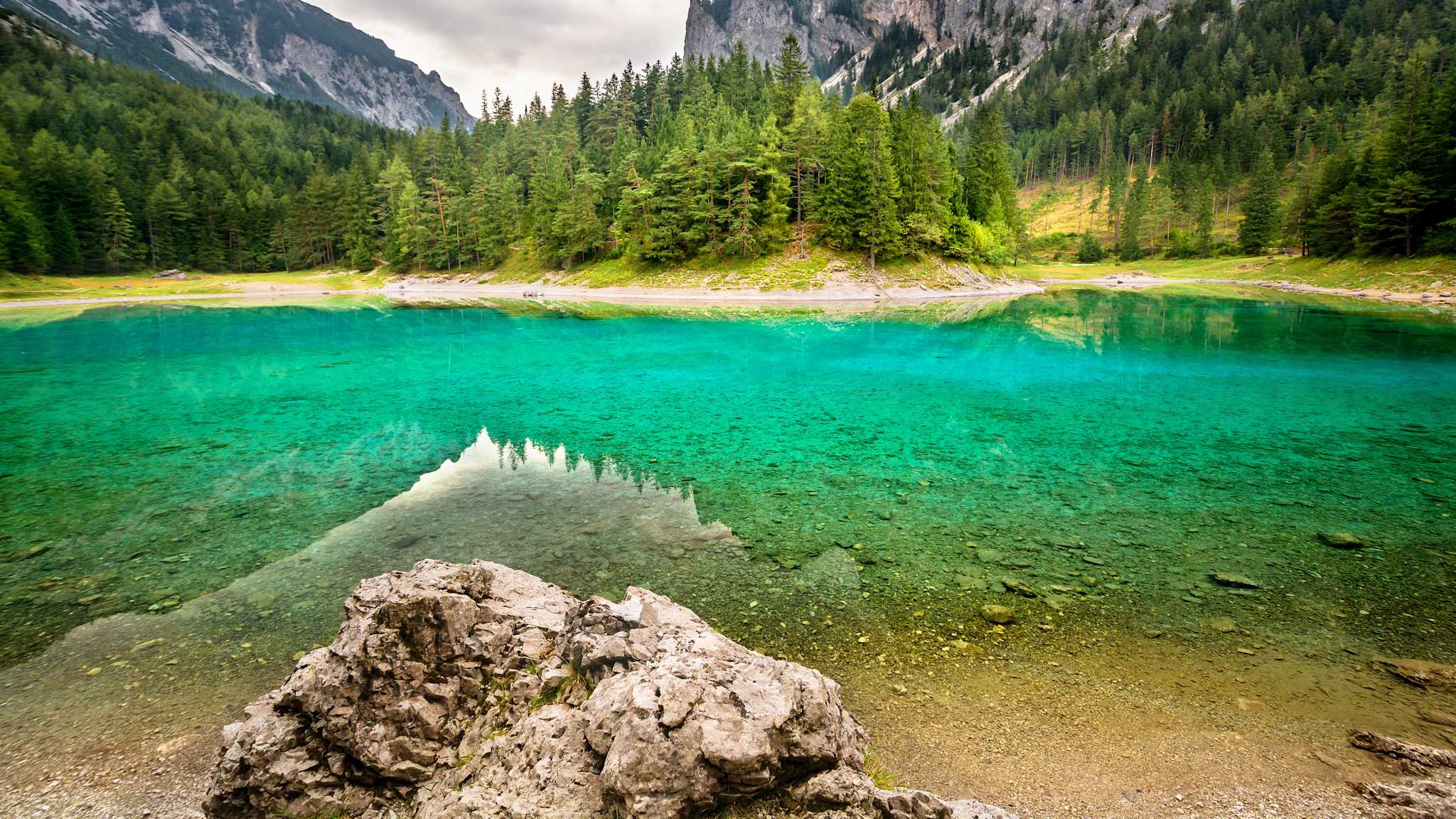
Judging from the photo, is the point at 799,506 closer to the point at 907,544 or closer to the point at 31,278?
the point at 907,544

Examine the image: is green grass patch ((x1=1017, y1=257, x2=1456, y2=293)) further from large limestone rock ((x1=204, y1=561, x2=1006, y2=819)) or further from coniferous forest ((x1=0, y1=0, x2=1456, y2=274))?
large limestone rock ((x1=204, y1=561, x2=1006, y2=819))

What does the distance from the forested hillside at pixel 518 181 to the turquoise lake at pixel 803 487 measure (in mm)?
46676

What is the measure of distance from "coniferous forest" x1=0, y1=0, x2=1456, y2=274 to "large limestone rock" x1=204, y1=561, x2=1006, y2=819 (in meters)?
68.0

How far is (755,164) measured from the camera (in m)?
72.2

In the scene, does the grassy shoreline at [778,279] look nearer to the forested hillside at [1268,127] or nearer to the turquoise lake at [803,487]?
the forested hillside at [1268,127]

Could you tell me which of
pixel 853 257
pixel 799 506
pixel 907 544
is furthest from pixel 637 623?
pixel 853 257

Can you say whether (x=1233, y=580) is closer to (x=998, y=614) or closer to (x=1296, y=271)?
(x=998, y=614)

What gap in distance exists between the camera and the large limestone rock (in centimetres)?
404

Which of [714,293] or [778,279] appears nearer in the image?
[778,279]

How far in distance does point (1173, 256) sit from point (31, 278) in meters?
169

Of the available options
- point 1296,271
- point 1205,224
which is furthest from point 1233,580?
point 1205,224

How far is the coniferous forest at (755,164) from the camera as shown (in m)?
70.9

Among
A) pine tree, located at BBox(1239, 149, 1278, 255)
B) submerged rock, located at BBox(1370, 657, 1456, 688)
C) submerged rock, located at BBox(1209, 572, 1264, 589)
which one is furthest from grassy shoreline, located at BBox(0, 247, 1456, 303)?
submerged rock, located at BBox(1370, 657, 1456, 688)

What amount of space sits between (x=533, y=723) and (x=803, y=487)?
9.36 meters
